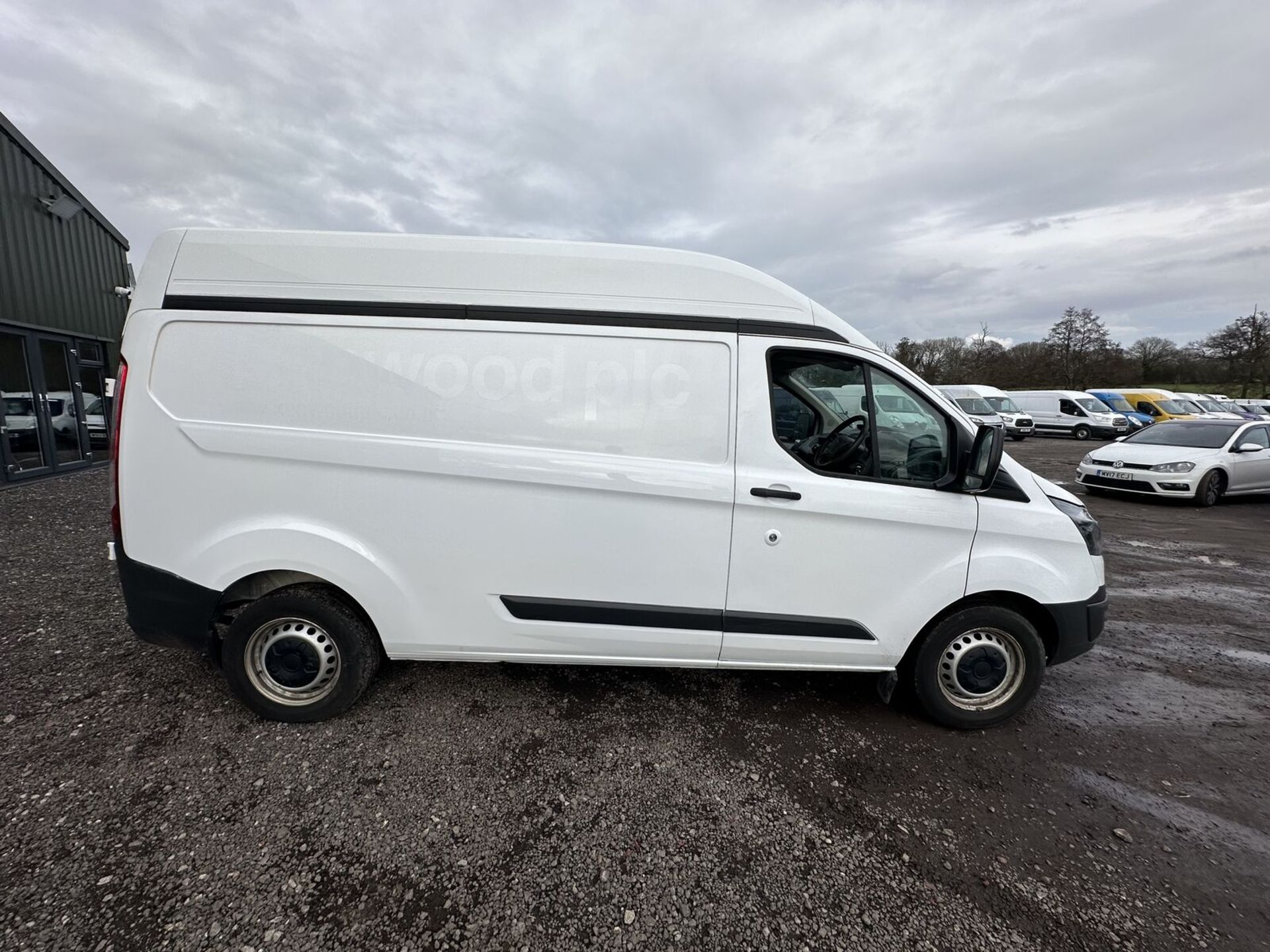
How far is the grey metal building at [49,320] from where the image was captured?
8.95 metres

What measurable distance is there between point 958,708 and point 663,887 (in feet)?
6.19

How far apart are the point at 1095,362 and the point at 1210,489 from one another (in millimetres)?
41565

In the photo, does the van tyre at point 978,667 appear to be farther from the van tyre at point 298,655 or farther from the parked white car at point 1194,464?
the parked white car at point 1194,464

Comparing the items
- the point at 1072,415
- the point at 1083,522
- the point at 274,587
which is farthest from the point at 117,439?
the point at 1072,415

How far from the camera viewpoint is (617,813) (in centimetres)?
227

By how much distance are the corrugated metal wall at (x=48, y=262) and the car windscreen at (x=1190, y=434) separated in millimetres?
20011

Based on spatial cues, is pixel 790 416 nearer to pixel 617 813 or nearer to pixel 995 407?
pixel 617 813

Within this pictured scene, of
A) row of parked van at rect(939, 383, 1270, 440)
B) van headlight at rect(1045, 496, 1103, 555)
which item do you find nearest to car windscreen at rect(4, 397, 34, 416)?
van headlight at rect(1045, 496, 1103, 555)

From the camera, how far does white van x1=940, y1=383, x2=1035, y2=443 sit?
23.0 metres

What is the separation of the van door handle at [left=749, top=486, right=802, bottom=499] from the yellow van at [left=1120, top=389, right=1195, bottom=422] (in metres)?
33.9

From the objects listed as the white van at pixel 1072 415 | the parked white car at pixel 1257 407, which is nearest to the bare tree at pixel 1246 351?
the parked white car at pixel 1257 407

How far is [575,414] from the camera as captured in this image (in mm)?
2580

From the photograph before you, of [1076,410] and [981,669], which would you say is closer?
[981,669]

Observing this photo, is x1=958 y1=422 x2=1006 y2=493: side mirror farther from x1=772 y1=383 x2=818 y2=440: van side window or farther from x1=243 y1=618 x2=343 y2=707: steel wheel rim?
x1=243 y1=618 x2=343 y2=707: steel wheel rim
